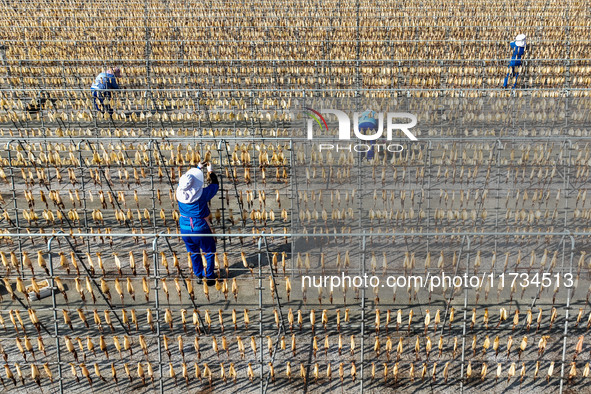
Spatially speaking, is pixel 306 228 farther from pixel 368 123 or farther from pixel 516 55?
pixel 516 55

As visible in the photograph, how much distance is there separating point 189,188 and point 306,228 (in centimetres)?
294

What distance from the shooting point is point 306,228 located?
1297 centimetres

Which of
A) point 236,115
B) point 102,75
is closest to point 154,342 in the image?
point 236,115

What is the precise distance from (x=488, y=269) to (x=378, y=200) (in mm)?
3152

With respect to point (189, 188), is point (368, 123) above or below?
above

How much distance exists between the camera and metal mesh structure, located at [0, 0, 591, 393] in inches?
381

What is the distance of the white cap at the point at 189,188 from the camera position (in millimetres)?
11156

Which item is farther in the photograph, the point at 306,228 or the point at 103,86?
the point at 103,86

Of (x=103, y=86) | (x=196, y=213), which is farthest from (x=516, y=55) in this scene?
(x=196, y=213)

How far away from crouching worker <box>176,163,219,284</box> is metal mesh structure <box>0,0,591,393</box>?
43 cm

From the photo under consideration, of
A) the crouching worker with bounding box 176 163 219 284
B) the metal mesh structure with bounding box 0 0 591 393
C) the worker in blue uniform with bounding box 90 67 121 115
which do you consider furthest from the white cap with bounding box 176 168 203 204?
the worker in blue uniform with bounding box 90 67 121 115

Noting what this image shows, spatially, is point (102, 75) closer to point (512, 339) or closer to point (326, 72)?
point (326, 72)

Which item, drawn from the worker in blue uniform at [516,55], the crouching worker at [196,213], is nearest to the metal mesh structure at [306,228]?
the crouching worker at [196,213]

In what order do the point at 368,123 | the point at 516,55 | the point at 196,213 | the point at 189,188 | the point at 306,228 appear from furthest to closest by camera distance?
1. the point at 516,55
2. the point at 368,123
3. the point at 306,228
4. the point at 196,213
5. the point at 189,188
